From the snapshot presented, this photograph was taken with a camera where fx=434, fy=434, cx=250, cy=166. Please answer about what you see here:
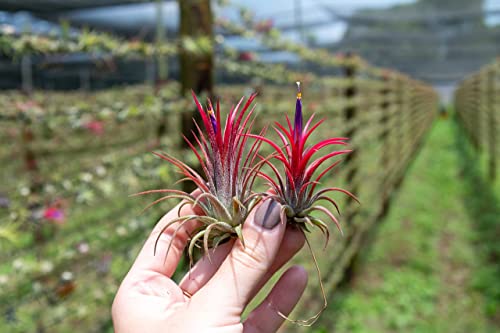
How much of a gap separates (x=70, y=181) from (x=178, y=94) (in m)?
0.68

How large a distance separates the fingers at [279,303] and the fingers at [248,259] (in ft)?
0.52

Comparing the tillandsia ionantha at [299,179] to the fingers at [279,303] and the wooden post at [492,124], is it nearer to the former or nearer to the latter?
the fingers at [279,303]

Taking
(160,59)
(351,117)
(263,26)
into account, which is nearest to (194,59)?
(160,59)

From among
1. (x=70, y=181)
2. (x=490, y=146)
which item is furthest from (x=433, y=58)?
(x=70, y=181)

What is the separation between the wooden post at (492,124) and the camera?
6.65m

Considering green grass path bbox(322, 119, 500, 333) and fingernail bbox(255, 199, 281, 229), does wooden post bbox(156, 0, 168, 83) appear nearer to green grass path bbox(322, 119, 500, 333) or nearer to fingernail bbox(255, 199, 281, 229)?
fingernail bbox(255, 199, 281, 229)

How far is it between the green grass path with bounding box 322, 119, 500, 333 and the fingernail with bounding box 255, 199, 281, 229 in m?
2.74

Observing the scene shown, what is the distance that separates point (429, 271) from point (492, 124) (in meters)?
3.98

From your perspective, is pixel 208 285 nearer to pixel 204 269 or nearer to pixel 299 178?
pixel 204 269

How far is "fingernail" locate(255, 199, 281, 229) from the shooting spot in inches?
25.5

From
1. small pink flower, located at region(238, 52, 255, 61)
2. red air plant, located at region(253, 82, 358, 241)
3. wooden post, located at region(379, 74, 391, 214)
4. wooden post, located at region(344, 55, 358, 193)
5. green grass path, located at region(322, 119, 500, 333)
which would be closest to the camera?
red air plant, located at region(253, 82, 358, 241)

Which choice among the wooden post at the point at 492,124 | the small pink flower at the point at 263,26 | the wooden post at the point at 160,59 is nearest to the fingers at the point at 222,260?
the wooden post at the point at 160,59

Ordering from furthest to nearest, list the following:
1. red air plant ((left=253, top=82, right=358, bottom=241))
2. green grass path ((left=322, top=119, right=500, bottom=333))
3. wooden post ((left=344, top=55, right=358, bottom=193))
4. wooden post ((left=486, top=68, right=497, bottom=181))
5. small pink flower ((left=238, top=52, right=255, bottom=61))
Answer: wooden post ((left=486, top=68, right=497, bottom=181)), wooden post ((left=344, top=55, right=358, bottom=193)), green grass path ((left=322, top=119, right=500, bottom=333)), small pink flower ((left=238, top=52, right=255, bottom=61)), red air plant ((left=253, top=82, right=358, bottom=241))

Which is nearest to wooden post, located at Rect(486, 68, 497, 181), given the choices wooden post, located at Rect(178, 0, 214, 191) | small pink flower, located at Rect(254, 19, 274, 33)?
small pink flower, located at Rect(254, 19, 274, 33)
